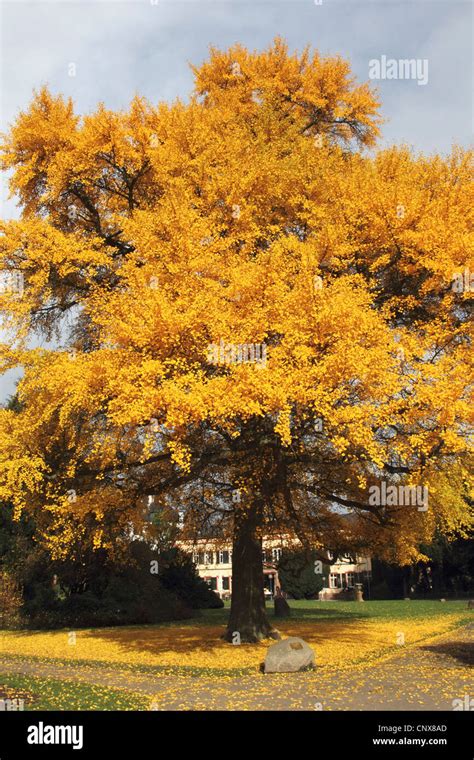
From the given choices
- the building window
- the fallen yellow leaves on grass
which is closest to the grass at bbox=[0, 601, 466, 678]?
the fallen yellow leaves on grass

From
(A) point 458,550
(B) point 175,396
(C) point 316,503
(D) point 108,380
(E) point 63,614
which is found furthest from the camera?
(A) point 458,550

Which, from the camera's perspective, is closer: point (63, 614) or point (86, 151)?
point (86, 151)

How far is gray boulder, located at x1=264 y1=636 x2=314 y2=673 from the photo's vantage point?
476 inches

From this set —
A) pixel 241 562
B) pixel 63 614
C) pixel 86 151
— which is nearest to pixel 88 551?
pixel 63 614

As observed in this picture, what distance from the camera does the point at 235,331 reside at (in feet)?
43.8

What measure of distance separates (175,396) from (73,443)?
15.1ft

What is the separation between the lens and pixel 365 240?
1599 cm

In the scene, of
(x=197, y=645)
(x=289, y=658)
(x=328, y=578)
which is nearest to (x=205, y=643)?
(x=197, y=645)

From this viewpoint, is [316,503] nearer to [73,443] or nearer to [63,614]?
[73,443]

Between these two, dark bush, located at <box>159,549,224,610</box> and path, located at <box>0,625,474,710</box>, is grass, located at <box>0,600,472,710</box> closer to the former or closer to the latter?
path, located at <box>0,625,474,710</box>

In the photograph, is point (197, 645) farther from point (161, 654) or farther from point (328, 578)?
point (328, 578)

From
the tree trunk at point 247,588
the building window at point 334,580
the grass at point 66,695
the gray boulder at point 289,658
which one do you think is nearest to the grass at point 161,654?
the grass at point 66,695

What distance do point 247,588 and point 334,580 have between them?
58.8 metres

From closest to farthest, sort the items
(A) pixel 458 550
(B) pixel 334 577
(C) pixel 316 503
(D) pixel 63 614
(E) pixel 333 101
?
→ (C) pixel 316 503, (E) pixel 333 101, (D) pixel 63 614, (A) pixel 458 550, (B) pixel 334 577
